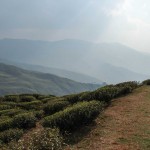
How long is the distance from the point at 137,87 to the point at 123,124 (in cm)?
1244

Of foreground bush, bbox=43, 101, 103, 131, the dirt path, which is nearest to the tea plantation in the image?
foreground bush, bbox=43, 101, 103, 131

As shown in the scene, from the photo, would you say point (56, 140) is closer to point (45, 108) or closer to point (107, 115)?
point (107, 115)

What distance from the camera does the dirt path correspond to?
1278 cm

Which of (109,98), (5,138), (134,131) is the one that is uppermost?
(109,98)

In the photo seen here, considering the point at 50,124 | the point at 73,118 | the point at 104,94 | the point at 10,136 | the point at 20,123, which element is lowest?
the point at 10,136

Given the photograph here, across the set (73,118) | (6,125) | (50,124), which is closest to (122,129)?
(73,118)

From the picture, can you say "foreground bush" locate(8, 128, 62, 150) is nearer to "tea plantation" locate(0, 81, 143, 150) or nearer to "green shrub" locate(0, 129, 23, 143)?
"tea plantation" locate(0, 81, 143, 150)

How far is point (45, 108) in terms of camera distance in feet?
68.7

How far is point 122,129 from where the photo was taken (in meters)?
14.9

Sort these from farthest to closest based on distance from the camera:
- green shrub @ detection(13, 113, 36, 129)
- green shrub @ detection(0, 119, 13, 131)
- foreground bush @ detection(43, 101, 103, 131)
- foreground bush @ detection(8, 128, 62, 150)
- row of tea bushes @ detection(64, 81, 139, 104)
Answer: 1. row of tea bushes @ detection(64, 81, 139, 104)
2. green shrub @ detection(13, 113, 36, 129)
3. green shrub @ detection(0, 119, 13, 131)
4. foreground bush @ detection(43, 101, 103, 131)
5. foreground bush @ detection(8, 128, 62, 150)

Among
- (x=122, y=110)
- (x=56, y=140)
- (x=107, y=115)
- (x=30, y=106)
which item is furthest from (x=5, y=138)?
(x=30, y=106)

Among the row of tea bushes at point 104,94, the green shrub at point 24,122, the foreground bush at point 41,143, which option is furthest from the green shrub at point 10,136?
the row of tea bushes at point 104,94

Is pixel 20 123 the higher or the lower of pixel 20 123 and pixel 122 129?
the lower

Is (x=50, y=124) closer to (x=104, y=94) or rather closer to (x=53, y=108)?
(x=53, y=108)
